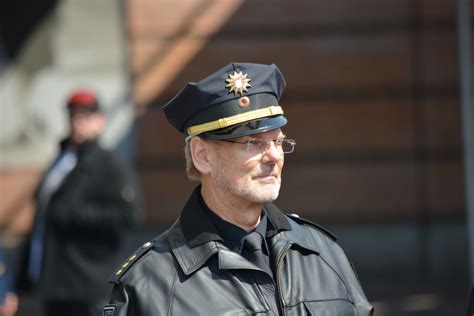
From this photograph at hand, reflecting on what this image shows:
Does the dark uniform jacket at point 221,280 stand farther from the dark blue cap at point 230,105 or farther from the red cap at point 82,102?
the red cap at point 82,102

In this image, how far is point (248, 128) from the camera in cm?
343

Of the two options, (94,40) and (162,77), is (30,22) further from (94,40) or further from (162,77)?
(162,77)

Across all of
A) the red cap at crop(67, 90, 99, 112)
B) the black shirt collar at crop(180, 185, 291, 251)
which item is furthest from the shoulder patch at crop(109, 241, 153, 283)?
the red cap at crop(67, 90, 99, 112)

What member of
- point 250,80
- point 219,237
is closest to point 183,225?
point 219,237

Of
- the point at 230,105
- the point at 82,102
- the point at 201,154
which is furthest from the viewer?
the point at 82,102

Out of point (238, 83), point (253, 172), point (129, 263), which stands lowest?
point (129, 263)

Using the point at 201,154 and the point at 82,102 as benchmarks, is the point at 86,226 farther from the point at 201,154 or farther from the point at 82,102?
the point at 201,154

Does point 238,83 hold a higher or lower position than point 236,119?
higher

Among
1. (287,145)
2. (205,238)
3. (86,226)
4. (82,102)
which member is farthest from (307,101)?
(205,238)

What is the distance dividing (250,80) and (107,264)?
2980mm

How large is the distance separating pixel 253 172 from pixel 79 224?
2983 millimetres

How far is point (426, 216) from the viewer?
10.6 meters

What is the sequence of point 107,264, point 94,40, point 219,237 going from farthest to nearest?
1. point 94,40
2. point 107,264
3. point 219,237

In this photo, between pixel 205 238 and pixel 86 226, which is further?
pixel 86 226
